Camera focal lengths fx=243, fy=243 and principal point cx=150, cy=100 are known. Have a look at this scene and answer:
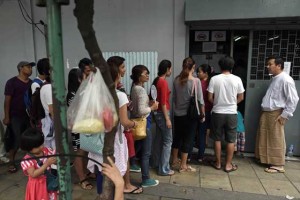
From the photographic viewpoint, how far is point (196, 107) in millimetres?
3736

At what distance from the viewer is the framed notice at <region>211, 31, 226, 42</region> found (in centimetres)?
450

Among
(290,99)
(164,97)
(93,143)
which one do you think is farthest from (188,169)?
(93,143)

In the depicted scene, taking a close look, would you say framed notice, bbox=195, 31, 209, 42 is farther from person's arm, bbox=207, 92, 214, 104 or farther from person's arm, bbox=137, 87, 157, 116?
person's arm, bbox=137, 87, 157, 116

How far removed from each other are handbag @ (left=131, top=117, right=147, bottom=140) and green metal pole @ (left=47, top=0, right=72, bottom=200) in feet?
5.89

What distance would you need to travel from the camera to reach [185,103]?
375cm

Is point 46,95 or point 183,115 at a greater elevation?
point 46,95

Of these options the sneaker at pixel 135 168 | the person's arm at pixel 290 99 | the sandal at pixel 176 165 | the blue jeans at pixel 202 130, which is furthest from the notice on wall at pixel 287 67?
the sneaker at pixel 135 168

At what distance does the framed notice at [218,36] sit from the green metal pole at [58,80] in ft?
12.4

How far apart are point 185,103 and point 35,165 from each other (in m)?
2.30

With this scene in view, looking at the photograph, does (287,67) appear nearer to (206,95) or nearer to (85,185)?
(206,95)

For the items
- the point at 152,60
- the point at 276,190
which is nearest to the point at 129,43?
the point at 152,60

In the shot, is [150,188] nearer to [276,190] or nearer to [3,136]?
[276,190]

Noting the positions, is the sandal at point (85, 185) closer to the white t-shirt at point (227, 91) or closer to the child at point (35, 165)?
the child at point (35, 165)

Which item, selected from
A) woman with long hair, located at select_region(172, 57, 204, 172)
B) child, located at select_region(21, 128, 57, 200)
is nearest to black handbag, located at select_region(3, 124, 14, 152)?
child, located at select_region(21, 128, 57, 200)
